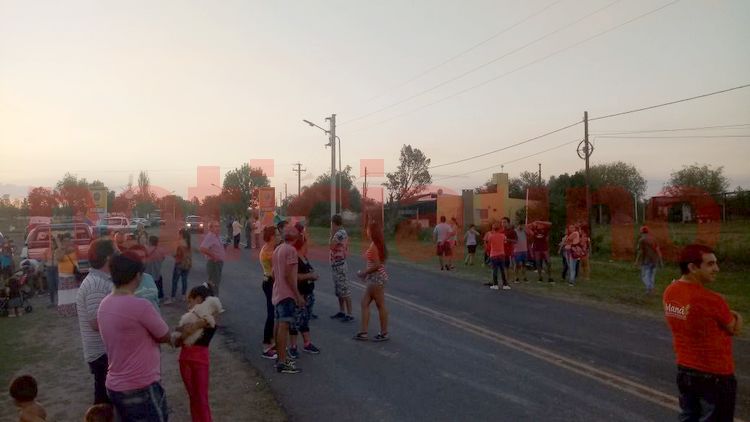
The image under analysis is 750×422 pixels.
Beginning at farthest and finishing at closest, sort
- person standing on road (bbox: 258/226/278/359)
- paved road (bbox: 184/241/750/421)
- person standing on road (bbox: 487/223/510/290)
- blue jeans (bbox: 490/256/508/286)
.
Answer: blue jeans (bbox: 490/256/508/286), person standing on road (bbox: 487/223/510/290), person standing on road (bbox: 258/226/278/359), paved road (bbox: 184/241/750/421)

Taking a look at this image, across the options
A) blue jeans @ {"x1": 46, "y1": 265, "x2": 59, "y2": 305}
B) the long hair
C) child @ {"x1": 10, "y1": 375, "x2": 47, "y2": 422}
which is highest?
the long hair

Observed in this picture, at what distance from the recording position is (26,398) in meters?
3.83

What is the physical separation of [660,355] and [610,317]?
350 centimetres

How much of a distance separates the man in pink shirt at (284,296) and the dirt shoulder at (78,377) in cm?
39

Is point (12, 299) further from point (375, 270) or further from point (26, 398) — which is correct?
point (26, 398)

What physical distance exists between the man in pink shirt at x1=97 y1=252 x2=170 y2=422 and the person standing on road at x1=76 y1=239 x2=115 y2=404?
102 cm

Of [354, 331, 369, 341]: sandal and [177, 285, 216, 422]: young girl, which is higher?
[177, 285, 216, 422]: young girl

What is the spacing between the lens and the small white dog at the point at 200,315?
16.2ft

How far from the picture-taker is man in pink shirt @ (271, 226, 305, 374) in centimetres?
791

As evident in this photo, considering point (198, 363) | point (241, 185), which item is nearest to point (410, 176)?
point (241, 185)

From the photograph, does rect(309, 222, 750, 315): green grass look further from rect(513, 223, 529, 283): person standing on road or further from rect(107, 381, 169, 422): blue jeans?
rect(107, 381, 169, 422): blue jeans

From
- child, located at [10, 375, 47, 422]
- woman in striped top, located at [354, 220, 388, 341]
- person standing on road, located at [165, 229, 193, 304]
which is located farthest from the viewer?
person standing on road, located at [165, 229, 193, 304]

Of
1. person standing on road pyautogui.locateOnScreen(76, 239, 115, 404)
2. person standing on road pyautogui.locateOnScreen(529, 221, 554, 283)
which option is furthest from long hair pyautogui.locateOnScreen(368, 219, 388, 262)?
person standing on road pyautogui.locateOnScreen(529, 221, 554, 283)

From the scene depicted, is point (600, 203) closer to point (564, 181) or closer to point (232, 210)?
point (564, 181)
